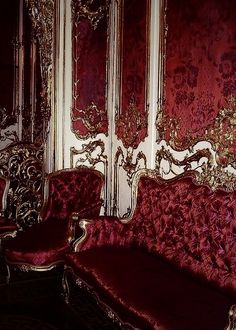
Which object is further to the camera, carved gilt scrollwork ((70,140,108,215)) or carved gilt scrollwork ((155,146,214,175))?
carved gilt scrollwork ((70,140,108,215))

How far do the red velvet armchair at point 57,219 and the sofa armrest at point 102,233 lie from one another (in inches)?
7.5

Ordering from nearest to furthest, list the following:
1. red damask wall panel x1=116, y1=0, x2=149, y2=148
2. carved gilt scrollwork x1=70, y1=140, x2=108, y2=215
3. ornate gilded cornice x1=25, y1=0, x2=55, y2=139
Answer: red damask wall panel x1=116, y1=0, x2=149, y2=148, carved gilt scrollwork x1=70, y1=140, x2=108, y2=215, ornate gilded cornice x1=25, y1=0, x2=55, y2=139

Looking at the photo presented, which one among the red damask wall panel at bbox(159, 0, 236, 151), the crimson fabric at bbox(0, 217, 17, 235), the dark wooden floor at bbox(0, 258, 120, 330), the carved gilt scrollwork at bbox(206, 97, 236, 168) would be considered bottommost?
the dark wooden floor at bbox(0, 258, 120, 330)

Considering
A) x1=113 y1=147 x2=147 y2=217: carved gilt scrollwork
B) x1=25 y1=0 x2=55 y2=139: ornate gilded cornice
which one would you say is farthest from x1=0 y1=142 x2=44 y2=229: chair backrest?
x1=113 y1=147 x2=147 y2=217: carved gilt scrollwork

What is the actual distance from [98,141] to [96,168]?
289 millimetres

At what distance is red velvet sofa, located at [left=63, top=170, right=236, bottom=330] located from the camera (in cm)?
207

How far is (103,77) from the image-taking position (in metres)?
4.27

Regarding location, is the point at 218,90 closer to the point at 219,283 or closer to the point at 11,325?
the point at 219,283

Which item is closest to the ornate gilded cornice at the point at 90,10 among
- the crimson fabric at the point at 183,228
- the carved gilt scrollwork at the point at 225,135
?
the crimson fabric at the point at 183,228

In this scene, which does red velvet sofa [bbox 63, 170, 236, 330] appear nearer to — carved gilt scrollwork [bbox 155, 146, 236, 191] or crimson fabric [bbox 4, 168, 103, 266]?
carved gilt scrollwork [bbox 155, 146, 236, 191]

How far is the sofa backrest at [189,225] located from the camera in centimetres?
237

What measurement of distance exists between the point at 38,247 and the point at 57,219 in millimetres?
766

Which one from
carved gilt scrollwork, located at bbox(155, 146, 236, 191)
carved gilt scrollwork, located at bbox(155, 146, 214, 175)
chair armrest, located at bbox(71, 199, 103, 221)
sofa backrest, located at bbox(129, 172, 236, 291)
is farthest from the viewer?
chair armrest, located at bbox(71, 199, 103, 221)

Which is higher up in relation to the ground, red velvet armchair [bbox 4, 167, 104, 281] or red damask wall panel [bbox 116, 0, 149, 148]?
red damask wall panel [bbox 116, 0, 149, 148]
